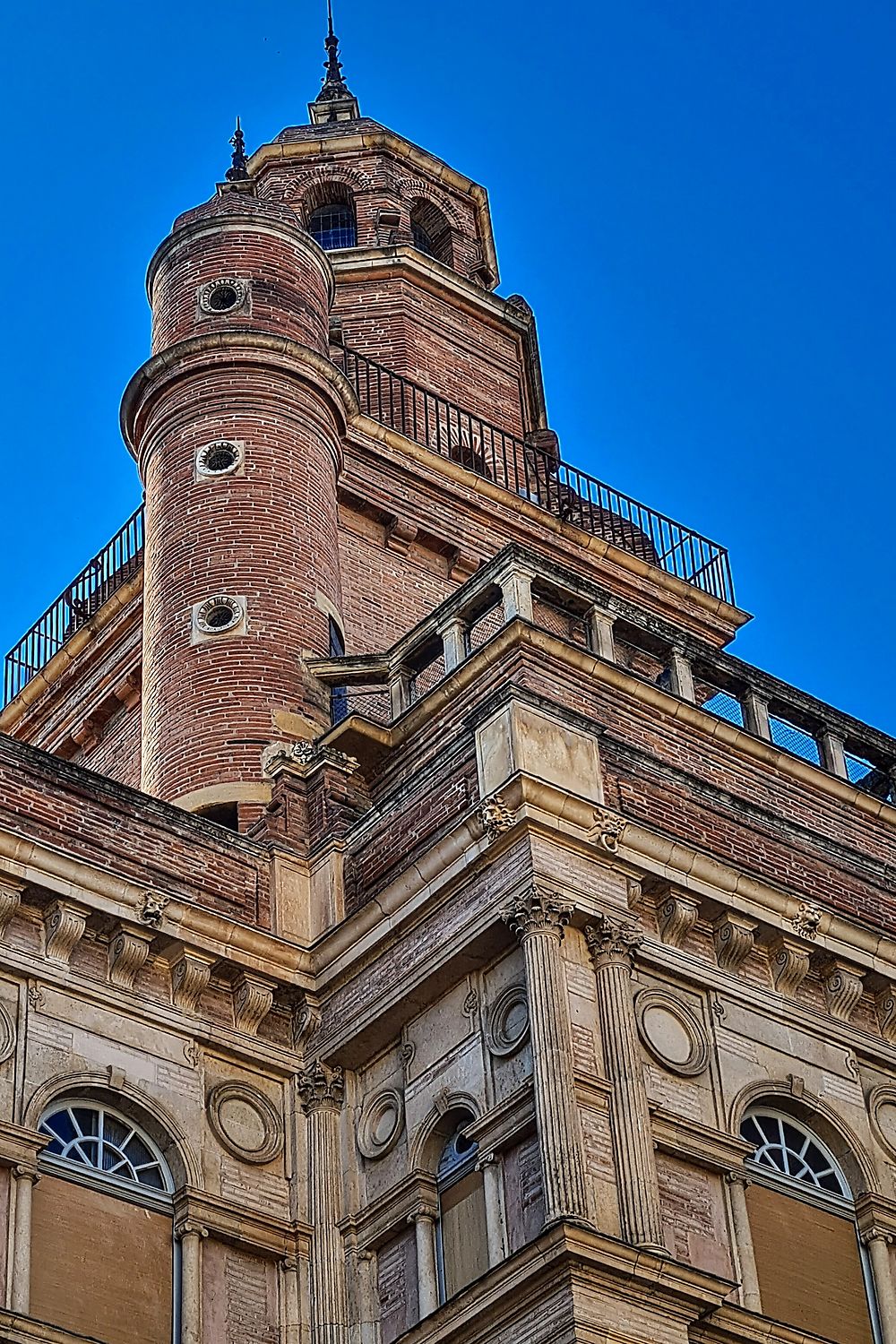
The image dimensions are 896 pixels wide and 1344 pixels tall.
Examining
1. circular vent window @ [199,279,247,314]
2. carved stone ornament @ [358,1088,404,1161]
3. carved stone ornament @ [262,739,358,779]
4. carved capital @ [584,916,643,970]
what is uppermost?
circular vent window @ [199,279,247,314]

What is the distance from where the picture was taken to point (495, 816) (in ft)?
68.3

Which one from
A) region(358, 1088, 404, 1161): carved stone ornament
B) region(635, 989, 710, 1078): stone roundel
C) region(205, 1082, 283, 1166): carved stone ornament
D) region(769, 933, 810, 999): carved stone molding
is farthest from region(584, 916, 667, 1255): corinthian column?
region(205, 1082, 283, 1166): carved stone ornament

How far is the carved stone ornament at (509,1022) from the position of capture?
66.1ft

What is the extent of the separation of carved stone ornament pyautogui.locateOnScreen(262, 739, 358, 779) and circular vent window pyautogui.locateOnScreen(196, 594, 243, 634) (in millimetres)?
3251

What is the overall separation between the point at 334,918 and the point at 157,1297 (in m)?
4.06

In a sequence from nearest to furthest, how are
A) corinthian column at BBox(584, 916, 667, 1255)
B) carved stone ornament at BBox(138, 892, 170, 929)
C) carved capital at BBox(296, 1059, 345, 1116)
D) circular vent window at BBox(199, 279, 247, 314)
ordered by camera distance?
corinthian column at BBox(584, 916, 667, 1255) < carved stone ornament at BBox(138, 892, 170, 929) < carved capital at BBox(296, 1059, 345, 1116) < circular vent window at BBox(199, 279, 247, 314)

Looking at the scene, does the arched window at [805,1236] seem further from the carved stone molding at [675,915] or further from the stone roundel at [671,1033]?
the carved stone molding at [675,915]

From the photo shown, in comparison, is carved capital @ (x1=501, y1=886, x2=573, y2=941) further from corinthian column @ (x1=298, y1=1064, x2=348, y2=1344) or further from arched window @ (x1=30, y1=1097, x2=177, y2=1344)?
arched window @ (x1=30, y1=1097, x2=177, y2=1344)

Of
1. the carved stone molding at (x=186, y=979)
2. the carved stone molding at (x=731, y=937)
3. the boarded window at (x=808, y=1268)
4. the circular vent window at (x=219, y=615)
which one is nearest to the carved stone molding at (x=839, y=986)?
the carved stone molding at (x=731, y=937)

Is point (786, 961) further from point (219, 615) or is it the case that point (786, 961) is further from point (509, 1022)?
point (219, 615)

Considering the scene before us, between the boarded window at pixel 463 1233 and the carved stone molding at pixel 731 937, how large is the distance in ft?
9.89

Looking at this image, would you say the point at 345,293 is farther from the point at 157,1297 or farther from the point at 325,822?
the point at 157,1297

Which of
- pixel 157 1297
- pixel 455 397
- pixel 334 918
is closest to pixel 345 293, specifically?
pixel 455 397

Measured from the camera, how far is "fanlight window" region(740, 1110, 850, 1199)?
830 inches
